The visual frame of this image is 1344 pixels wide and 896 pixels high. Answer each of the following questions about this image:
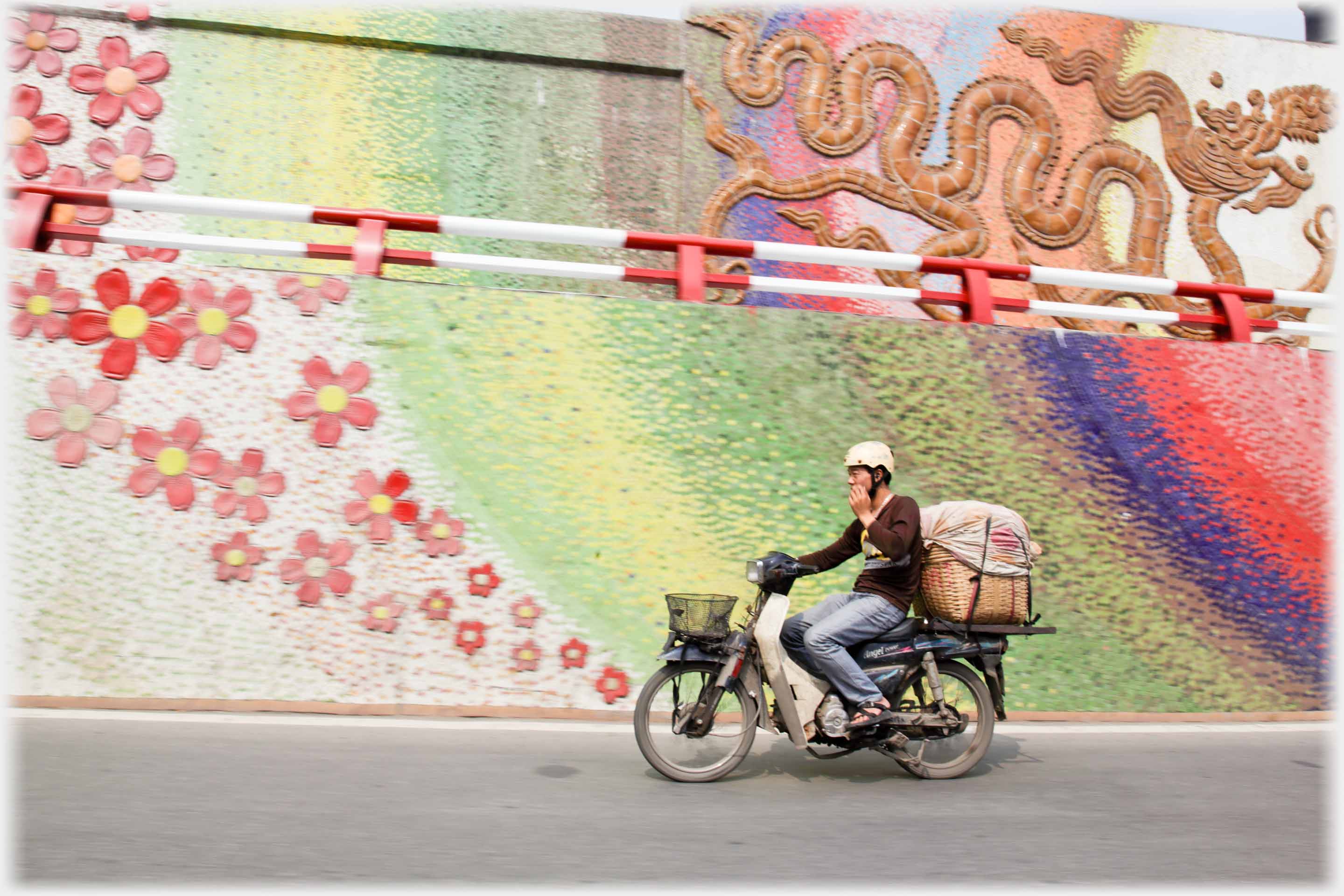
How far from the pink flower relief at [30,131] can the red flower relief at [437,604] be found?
20.4ft

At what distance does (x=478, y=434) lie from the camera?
5898mm

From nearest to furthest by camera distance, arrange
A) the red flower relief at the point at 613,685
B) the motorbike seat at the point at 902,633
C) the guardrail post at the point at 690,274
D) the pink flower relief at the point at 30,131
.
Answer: the motorbike seat at the point at 902,633, the red flower relief at the point at 613,685, the guardrail post at the point at 690,274, the pink flower relief at the point at 30,131

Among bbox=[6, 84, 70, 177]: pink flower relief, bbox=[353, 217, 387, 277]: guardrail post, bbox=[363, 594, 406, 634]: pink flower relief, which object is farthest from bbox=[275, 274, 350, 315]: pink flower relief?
bbox=[6, 84, 70, 177]: pink flower relief

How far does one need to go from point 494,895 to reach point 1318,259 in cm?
1167

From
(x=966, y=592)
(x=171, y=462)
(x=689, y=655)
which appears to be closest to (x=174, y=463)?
(x=171, y=462)

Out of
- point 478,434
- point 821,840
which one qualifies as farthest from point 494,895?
point 478,434

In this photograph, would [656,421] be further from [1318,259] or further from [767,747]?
[1318,259]

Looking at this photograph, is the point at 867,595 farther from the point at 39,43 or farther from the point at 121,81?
the point at 39,43

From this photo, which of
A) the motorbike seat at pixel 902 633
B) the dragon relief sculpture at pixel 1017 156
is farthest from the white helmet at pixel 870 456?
the dragon relief sculpture at pixel 1017 156

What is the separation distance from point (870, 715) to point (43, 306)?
5.09m

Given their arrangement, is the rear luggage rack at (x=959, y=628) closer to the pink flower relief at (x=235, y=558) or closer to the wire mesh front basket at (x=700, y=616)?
the wire mesh front basket at (x=700, y=616)

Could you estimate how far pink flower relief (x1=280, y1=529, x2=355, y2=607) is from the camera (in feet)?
18.5

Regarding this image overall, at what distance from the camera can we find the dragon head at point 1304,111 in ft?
35.9

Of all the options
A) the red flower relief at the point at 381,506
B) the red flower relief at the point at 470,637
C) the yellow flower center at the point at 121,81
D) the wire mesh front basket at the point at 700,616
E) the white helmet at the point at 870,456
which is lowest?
the red flower relief at the point at 470,637
